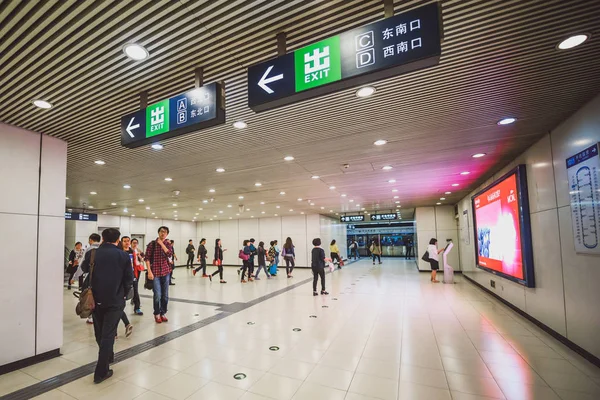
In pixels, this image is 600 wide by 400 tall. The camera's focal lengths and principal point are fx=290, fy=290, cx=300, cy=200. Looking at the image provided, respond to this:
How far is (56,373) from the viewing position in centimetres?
335

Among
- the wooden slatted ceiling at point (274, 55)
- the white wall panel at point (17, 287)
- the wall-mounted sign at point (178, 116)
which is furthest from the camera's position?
the white wall panel at point (17, 287)

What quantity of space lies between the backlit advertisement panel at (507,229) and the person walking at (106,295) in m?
6.24

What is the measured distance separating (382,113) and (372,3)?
1740 mm

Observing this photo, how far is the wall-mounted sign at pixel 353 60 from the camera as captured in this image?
165 centimetres

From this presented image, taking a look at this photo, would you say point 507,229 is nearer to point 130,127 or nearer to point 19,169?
point 130,127

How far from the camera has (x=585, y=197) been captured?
3.45 m

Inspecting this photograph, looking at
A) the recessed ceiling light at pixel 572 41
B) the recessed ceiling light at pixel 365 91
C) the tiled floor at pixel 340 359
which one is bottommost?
the tiled floor at pixel 340 359

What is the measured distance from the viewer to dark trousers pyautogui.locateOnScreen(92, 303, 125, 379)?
310cm

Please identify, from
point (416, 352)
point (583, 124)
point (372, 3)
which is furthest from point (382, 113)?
point (416, 352)

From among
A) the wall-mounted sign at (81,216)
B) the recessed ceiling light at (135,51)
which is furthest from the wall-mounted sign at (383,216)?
the recessed ceiling light at (135,51)

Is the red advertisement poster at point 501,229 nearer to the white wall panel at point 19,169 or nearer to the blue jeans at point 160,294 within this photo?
the blue jeans at point 160,294

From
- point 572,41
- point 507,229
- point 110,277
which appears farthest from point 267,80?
point 507,229

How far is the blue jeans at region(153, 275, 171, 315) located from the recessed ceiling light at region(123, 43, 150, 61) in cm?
403

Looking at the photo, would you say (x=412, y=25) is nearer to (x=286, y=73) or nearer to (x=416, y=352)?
(x=286, y=73)
